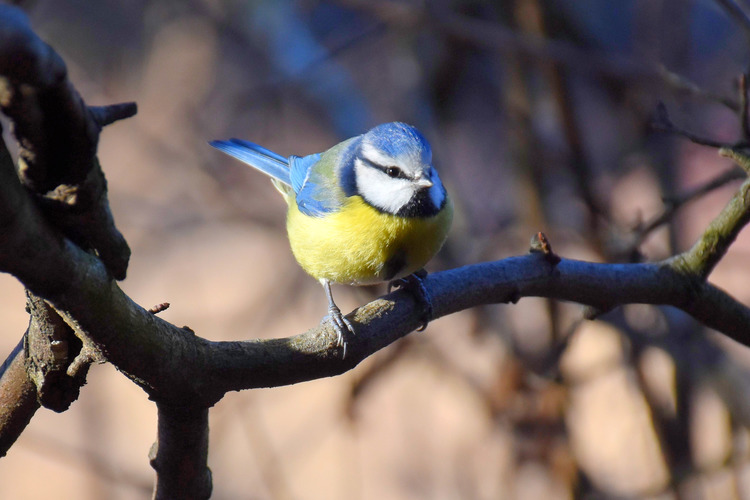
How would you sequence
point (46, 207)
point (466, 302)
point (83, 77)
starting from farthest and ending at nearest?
point (83, 77)
point (466, 302)
point (46, 207)

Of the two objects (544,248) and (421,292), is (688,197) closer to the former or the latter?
(544,248)

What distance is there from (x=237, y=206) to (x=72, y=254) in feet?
8.80

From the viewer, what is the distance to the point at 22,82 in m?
0.66

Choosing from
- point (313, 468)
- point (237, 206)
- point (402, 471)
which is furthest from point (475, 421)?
point (237, 206)

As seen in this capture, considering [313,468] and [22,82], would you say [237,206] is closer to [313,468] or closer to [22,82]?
[313,468]

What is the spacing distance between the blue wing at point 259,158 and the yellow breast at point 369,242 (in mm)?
470

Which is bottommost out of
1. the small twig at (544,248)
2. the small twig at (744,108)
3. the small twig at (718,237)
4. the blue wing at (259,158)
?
the small twig at (544,248)

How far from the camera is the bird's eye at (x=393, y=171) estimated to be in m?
1.68

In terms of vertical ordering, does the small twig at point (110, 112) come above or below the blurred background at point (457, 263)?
below

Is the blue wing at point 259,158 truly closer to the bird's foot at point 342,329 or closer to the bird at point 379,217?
the bird at point 379,217

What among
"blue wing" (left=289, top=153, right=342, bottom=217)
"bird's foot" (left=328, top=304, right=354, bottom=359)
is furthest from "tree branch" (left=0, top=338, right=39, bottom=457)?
"blue wing" (left=289, top=153, right=342, bottom=217)

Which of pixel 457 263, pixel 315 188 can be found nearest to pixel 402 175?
pixel 315 188

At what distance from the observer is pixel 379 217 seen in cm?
169

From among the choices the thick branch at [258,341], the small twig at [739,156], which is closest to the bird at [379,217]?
the thick branch at [258,341]
